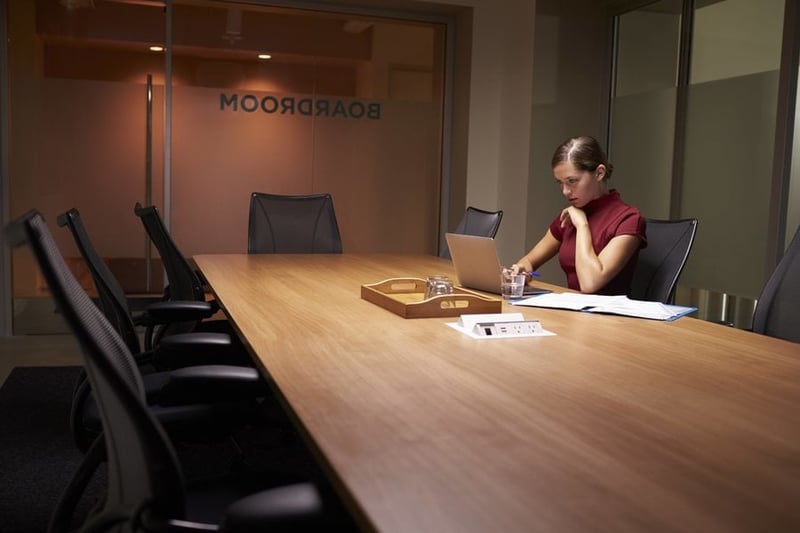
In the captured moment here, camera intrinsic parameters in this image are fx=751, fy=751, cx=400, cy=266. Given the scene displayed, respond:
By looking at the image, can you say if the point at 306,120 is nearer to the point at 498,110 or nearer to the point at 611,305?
the point at 498,110

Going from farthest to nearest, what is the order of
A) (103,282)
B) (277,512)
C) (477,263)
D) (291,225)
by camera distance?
(291,225)
(477,263)
(103,282)
(277,512)

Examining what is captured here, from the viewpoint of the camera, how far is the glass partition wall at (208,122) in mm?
5656

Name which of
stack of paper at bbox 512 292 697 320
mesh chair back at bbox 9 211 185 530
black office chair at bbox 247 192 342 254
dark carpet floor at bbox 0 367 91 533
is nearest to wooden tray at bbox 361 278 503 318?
stack of paper at bbox 512 292 697 320

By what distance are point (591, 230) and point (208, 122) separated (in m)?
3.76

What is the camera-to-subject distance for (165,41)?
5875 mm

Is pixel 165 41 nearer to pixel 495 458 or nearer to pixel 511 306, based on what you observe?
pixel 511 306

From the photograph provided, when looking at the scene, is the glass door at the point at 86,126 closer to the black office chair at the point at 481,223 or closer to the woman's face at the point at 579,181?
the black office chair at the point at 481,223

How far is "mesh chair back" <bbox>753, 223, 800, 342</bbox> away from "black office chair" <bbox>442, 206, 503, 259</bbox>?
1.76 metres

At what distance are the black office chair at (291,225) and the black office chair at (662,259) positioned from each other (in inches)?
89.2

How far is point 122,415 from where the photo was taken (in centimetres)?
105

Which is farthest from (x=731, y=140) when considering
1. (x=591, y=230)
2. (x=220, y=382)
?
(x=220, y=382)

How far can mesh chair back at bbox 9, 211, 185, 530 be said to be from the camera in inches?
37.8

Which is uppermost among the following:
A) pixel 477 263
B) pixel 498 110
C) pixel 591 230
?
pixel 498 110

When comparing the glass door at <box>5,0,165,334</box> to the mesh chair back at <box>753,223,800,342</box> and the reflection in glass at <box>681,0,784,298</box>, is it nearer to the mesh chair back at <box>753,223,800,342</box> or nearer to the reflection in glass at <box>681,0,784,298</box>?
the reflection in glass at <box>681,0,784,298</box>
